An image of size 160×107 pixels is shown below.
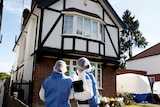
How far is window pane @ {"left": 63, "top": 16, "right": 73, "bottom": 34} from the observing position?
12.2 metres

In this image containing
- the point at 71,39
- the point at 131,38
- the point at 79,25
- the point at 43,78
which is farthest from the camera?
the point at 131,38

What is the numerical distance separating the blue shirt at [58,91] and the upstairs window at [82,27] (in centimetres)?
880

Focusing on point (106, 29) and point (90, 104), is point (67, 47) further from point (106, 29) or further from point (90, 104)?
point (90, 104)

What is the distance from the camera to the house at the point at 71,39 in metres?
11.4

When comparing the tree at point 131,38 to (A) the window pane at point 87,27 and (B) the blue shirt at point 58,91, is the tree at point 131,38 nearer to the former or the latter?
(A) the window pane at point 87,27

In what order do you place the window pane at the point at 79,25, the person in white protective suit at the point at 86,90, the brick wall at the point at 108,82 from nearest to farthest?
the person in white protective suit at the point at 86,90 → the window pane at the point at 79,25 → the brick wall at the point at 108,82

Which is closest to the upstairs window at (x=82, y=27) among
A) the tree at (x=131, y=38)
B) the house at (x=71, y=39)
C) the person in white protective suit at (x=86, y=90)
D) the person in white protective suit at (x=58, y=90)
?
the house at (x=71, y=39)

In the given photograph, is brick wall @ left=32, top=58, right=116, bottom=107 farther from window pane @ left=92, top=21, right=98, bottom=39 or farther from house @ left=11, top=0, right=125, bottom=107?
window pane @ left=92, top=21, right=98, bottom=39

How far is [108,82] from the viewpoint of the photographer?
44.3 feet

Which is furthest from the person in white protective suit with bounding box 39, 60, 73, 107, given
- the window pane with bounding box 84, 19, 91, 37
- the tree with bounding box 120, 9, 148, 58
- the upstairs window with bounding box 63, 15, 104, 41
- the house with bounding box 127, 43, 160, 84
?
the tree with bounding box 120, 9, 148, 58

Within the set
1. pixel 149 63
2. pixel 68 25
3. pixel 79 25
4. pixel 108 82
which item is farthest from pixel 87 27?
pixel 149 63

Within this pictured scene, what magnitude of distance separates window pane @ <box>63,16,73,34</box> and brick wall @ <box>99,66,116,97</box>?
378 cm

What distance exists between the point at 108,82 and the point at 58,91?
10.6m

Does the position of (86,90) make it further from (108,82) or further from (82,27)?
(108,82)
